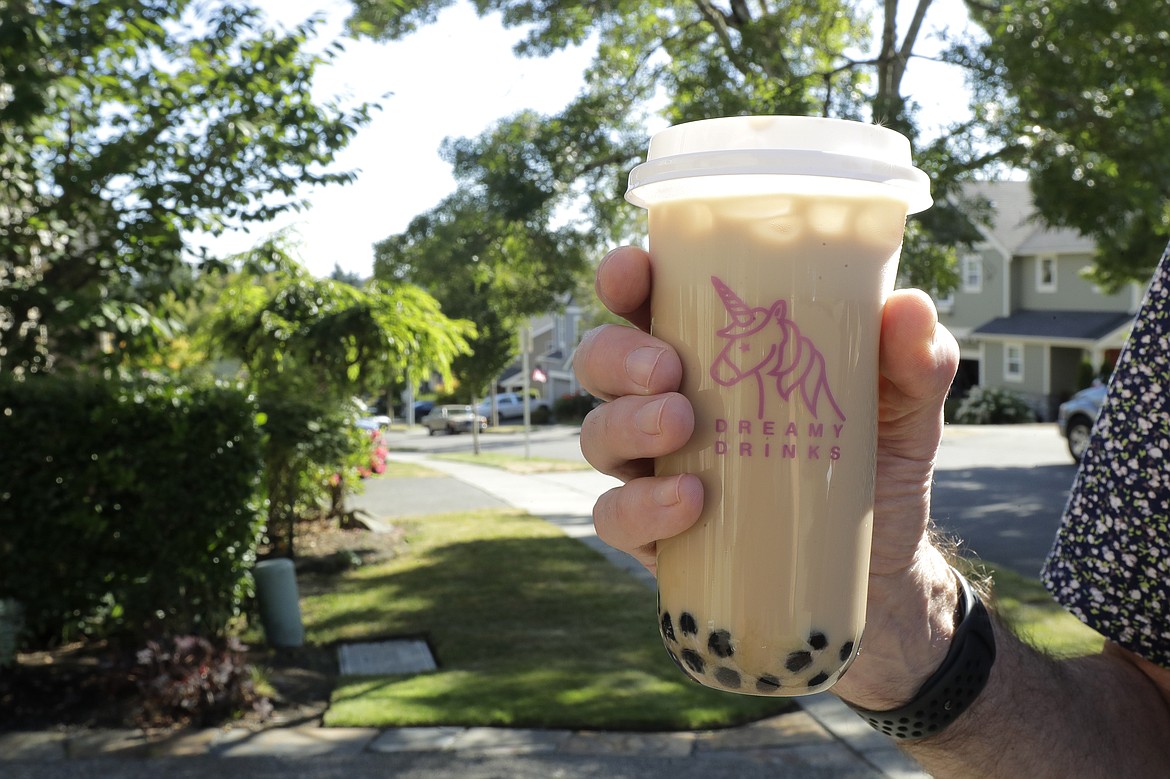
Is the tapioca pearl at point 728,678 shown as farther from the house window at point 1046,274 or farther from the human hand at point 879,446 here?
the house window at point 1046,274

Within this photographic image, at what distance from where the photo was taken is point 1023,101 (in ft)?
31.2

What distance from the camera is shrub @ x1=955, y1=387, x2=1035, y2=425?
33.0m

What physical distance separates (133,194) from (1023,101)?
782 centimetres

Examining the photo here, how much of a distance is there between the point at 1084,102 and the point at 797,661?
1015 centimetres

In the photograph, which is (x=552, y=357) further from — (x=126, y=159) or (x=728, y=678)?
(x=728, y=678)

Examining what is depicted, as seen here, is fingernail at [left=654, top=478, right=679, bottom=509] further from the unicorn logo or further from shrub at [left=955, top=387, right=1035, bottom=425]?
shrub at [left=955, top=387, right=1035, bottom=425]

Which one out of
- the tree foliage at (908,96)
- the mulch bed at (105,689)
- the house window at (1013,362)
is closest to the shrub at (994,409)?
the house window at (1013,362)

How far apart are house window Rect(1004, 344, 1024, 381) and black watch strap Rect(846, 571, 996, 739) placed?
37362mm

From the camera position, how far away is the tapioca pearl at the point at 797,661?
3.61 feet

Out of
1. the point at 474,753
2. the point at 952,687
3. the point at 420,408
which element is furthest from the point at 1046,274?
the point at 952,687

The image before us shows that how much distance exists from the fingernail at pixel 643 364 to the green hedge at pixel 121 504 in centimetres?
579

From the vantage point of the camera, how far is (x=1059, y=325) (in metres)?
34.0

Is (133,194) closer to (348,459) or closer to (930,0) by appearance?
(348,459)

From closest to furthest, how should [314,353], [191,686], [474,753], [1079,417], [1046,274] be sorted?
[474,753] < [191,686] < [314,353] < [1079,417] < [1046,274]
